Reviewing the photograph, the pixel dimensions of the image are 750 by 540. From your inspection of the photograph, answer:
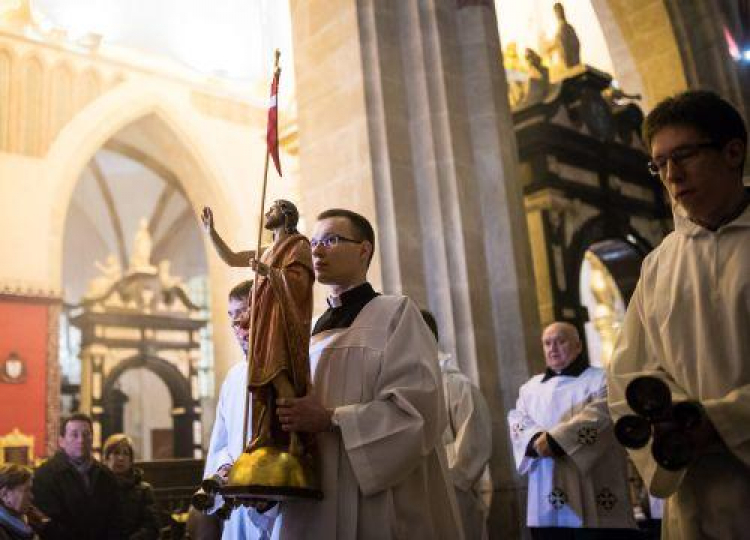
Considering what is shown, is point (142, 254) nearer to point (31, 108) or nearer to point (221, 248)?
point (31, 108)

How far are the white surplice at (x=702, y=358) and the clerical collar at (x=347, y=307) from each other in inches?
32.9

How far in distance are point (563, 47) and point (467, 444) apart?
6.19 metres

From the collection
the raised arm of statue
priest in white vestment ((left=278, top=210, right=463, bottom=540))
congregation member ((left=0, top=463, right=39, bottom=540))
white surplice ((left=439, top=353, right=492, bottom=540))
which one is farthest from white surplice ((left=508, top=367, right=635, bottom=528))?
congregation member ((left=0, top=463, right=39, bottom=540))

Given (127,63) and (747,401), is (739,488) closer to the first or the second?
(747,401)

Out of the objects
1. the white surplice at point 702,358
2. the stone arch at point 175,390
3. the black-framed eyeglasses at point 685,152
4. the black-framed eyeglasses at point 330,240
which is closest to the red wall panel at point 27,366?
the stone arch at point 175,390

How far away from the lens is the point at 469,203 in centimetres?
527

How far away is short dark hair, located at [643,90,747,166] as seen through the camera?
177 centimetres

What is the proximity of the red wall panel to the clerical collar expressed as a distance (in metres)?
12.7

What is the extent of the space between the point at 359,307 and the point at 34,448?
42.4ft

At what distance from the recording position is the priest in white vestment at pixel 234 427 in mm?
2826

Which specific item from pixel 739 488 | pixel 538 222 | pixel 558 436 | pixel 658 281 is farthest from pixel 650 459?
pixel 538 222

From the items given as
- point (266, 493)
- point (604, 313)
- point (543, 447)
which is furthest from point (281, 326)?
point (604, 313)

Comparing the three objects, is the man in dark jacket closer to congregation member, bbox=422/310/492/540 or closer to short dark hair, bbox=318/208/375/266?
congregation member, bbox=422/310/492/540

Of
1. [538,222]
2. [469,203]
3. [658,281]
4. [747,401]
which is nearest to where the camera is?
[747,401]
